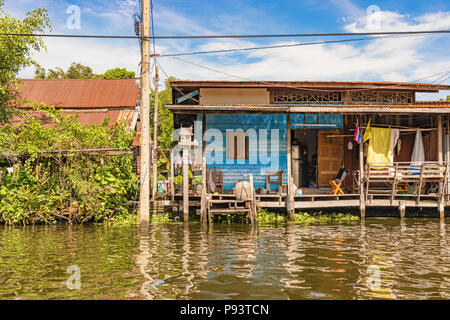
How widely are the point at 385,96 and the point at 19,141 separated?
16288 millimetres

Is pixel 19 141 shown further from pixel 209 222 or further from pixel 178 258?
Answer: pixel 178 258

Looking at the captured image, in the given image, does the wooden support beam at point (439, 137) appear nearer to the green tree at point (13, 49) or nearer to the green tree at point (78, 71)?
the green tree at point (13, 49)

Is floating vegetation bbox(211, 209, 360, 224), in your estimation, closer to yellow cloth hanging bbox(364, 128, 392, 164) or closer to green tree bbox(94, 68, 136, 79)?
yellow cloth hanging bbox(364, 128, 392, 164)

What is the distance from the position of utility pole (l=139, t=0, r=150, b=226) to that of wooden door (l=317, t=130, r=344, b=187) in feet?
28.3

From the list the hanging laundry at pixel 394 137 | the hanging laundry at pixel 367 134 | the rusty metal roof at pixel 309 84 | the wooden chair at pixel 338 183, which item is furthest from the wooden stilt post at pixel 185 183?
the hanging laundry at pixel 394 137

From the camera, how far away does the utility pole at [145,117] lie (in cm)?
1316

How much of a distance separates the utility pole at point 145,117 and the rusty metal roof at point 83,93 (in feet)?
38.3

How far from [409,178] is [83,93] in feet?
67.6

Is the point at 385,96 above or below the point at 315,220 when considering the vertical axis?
above

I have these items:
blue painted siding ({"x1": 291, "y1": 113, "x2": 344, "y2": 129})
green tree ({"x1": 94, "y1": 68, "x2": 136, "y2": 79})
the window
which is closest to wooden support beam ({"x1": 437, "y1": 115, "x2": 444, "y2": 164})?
blue painted siding ({"x1": 291, "y1": 113, "x2": 344, "y2": 129})

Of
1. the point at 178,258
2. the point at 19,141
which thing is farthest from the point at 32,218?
the point at 178,258

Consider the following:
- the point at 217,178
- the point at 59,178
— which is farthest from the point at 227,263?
the point at 59,178

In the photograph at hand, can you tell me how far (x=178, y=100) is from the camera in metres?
18.4

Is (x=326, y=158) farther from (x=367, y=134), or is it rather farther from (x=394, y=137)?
(x=394, y=137)
